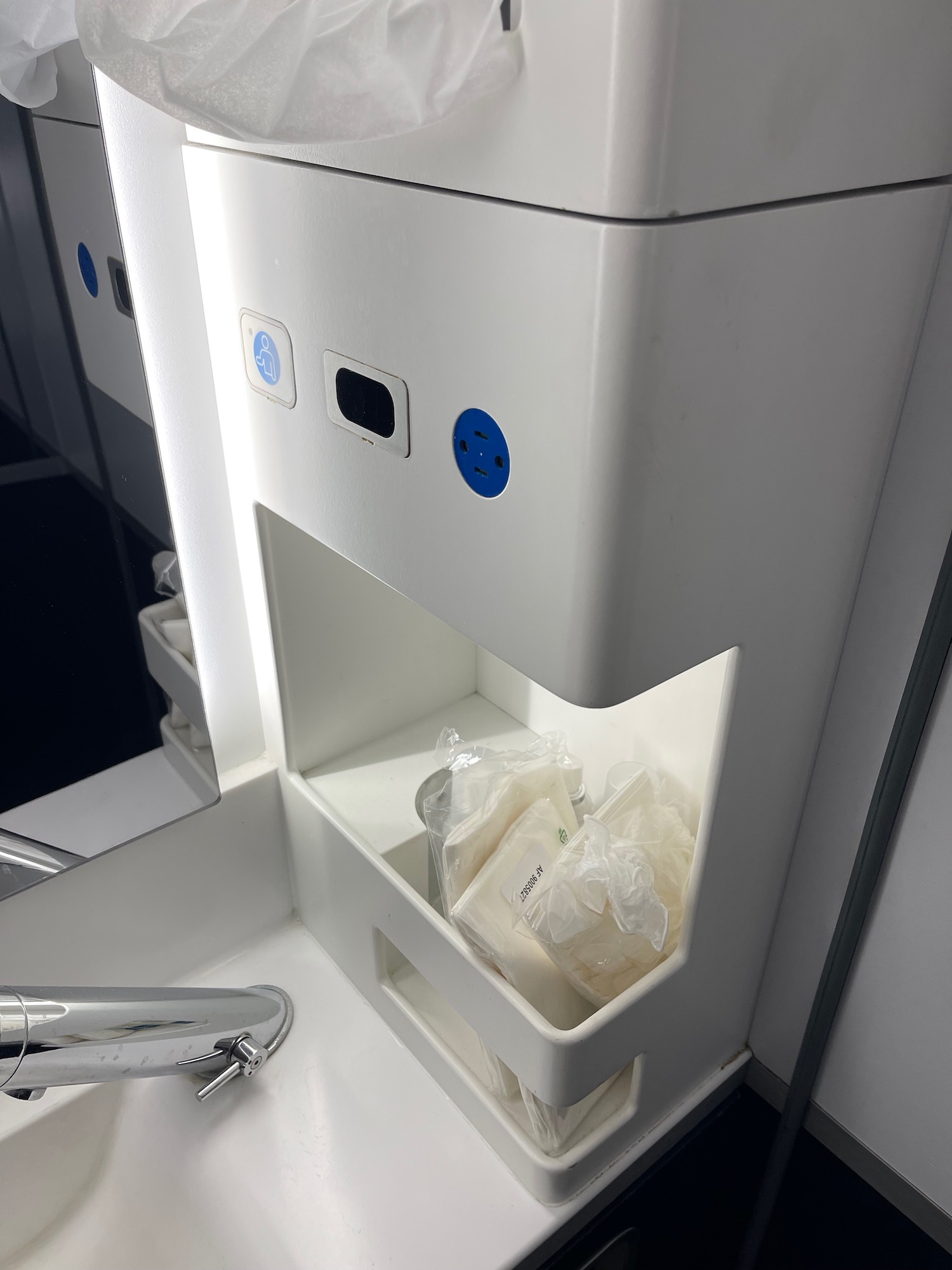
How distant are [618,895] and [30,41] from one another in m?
0.75

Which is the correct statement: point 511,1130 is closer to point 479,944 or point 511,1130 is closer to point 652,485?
point 479,944

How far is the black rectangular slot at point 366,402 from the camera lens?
62 centimetres

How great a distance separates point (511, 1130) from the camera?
33.6 inches

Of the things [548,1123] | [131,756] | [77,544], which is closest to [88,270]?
[77,544]

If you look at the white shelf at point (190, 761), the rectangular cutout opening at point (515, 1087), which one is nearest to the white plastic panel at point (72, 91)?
the white shelf at point (190, 761)

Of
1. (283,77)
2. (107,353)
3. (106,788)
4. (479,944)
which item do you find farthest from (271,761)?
(283,77)

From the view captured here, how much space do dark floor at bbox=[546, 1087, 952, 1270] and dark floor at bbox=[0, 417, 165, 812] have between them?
2.26 ft

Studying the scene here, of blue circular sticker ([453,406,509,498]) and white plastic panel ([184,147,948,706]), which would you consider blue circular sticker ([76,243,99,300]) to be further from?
blue circular sticker ([453,406,509,498])

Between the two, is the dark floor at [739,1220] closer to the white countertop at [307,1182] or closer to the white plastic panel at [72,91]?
the white countertop at [307,1182]

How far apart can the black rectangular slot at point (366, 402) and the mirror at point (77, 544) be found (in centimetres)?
25

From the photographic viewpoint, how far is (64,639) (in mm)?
833

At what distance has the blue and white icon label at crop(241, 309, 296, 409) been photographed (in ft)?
2.30

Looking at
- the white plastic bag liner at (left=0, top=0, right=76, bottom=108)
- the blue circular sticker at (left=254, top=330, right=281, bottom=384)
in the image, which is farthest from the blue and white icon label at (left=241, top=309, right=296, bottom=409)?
the white plastic bag liner at (left=0, top=0, right=76, bottom=108)

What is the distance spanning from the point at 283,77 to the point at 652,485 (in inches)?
11.9
